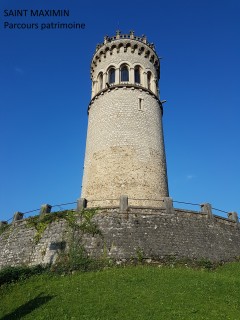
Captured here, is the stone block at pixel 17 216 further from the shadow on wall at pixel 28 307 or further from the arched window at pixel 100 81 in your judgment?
the arched window at pixel 100 81

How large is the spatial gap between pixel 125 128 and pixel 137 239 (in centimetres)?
969

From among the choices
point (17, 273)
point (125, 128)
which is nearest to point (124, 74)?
point (125, 128)

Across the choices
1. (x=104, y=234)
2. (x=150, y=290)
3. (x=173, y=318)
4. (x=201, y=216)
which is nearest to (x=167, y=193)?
(x=201, y=216)

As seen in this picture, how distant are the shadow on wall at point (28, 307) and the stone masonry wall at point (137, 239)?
3.82 meters

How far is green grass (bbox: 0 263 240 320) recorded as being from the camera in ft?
34.0

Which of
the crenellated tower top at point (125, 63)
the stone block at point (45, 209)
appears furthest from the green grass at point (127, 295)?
the crenellated tower top at point (125, 63)

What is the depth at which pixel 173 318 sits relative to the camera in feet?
32.0

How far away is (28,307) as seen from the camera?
11.7 meters

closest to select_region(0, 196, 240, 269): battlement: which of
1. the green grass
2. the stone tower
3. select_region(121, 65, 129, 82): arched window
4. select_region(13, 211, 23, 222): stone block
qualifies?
select_region(13, 211, 23, 222): stone block

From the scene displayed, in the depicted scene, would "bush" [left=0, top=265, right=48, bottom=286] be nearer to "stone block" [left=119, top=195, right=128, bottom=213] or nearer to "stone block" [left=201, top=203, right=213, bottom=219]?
"stone block" [left=119, top=195, right=128, bottom=213]

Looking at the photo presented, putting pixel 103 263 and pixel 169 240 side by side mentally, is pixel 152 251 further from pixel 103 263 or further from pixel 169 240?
pixel 103 263

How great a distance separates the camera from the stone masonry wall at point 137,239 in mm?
16297

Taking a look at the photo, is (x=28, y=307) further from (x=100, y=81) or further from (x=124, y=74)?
(x=100, y=81)

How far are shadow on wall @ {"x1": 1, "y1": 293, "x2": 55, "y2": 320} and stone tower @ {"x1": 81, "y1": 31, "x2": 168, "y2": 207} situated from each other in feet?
25.1
